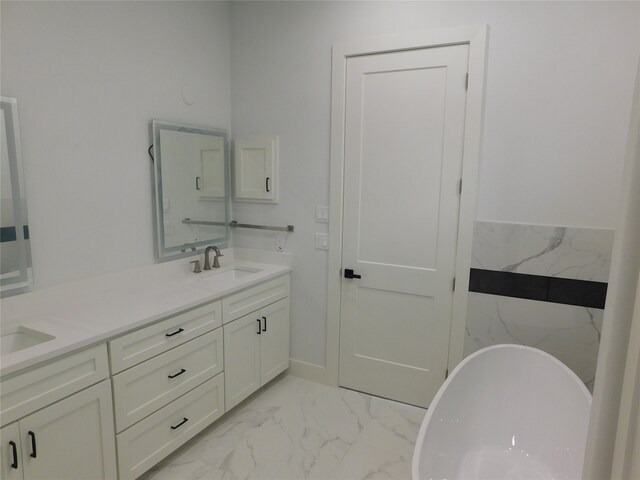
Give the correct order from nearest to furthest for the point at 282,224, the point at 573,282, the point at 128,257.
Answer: the point at 573,282 → the point at 128,257 → the point at 282,224

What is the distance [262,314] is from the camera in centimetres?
270

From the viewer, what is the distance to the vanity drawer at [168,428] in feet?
6.10

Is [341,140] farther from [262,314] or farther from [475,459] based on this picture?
[475,459]

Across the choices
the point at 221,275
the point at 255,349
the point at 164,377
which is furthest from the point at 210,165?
the point at 164,377

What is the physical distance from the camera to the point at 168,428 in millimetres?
2066

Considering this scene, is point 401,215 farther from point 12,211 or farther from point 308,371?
point 12,211

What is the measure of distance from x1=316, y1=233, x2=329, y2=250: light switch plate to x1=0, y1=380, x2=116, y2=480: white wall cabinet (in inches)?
61.7

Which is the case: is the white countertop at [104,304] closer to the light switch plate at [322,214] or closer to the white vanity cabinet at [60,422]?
the white vanity cabinet at [60,422]

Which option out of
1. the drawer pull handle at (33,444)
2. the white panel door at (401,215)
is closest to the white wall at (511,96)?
the white panel door at (401,215)

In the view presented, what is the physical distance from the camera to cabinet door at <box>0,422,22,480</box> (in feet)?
4.59

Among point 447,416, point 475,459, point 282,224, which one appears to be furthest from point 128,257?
point 475,459

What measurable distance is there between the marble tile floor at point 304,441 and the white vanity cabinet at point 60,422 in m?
0.49

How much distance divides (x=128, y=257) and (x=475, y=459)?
2.15m

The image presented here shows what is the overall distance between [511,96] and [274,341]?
212 cm
